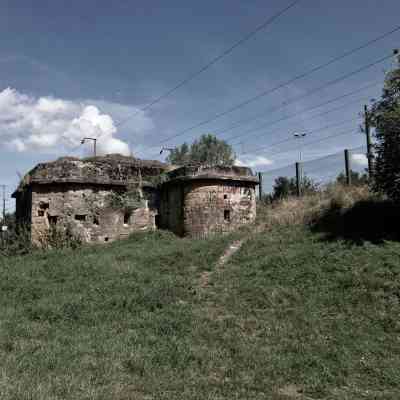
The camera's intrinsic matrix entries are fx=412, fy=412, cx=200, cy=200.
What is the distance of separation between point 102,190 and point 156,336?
943cm

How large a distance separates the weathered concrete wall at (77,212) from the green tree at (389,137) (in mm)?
9126

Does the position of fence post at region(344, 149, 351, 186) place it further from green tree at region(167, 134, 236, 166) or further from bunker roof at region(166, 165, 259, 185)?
green tree at region(167, 134, 236, 166)

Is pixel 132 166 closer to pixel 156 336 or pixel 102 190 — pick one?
pixel 102 190

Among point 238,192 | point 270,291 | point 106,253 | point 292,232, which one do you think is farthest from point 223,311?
point 238,192

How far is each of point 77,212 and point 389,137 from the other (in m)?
10.2

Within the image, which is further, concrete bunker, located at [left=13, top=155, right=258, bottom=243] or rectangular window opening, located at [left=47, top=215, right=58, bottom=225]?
rectangular window opening, located at [left=47, top=215, right=58, bottom=225]

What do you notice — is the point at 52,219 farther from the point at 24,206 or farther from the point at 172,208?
the point at 172,208

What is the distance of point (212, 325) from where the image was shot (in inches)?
267

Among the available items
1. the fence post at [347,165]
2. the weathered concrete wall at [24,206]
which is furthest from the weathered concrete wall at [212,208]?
the weathered concrete wall at [24,206]

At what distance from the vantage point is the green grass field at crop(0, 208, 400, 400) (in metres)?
4.70

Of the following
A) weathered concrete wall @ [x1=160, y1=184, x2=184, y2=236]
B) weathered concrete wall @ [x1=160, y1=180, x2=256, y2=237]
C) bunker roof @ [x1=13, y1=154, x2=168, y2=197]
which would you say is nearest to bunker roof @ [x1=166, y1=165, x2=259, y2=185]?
weathered concrete wall @ [x1=160, y1=180, x2=256, y2=237]

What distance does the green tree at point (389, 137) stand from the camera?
29.9 feet

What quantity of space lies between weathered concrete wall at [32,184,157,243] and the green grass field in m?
3.30

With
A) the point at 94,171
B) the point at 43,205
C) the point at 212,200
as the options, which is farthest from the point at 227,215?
the point at 43,205
